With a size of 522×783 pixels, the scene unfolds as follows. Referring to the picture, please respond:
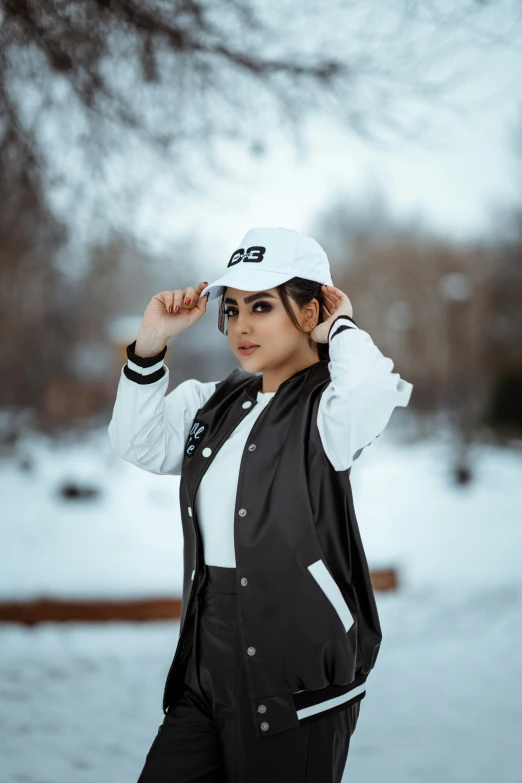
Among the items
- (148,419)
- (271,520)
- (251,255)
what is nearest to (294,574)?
(271,520)

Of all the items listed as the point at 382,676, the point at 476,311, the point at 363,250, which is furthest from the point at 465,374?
the point at 382,676

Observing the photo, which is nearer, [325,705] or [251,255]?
[325,705]

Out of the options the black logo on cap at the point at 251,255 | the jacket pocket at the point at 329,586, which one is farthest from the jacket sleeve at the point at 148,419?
the jacket pocket at the point at 329,586

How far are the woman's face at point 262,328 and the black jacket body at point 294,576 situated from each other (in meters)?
0.10

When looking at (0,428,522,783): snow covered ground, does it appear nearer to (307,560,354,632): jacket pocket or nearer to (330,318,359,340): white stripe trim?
(307,560,354,632): jacket pocket

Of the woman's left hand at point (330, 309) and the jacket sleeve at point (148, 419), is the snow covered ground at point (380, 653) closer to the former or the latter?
the jacket sleeve at point (148, 419)

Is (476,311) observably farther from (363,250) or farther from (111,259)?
(111,259)

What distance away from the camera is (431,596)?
565 centimetres

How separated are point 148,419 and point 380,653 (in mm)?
3071

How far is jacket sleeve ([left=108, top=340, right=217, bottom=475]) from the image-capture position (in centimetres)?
189

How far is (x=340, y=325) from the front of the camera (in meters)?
1.79

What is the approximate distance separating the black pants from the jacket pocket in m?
0.22

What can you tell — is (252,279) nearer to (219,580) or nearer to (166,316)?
(166,316)

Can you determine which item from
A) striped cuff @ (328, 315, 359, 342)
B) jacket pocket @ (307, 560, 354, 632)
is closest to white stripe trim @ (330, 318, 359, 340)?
striped cuff @ (328, 315, 359, 342)
